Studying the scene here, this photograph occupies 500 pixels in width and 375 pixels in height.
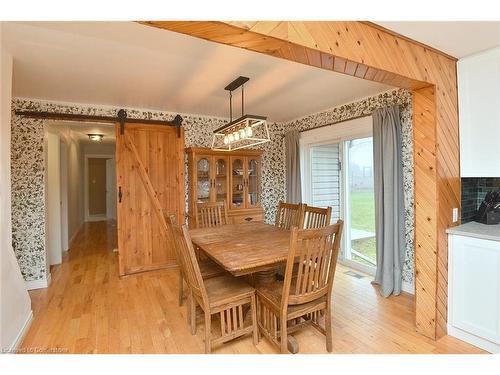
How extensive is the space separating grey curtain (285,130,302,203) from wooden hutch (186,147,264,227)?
→ 53 centimetres

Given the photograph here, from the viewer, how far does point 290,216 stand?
10.3 feet

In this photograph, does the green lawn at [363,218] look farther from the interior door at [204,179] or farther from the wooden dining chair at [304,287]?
the interior door at [204,179]

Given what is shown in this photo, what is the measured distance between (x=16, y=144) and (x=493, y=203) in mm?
5033

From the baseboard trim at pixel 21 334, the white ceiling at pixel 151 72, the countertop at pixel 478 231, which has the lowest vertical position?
the baseboard trim at pixel 21 334

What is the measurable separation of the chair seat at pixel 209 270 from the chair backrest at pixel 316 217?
41.5 inches

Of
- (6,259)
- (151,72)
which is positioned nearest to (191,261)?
(6,259)

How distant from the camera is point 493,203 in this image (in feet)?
7.30

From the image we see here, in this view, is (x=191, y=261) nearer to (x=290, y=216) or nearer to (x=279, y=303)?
(x=279, y=303)

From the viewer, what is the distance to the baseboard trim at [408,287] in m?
2.86

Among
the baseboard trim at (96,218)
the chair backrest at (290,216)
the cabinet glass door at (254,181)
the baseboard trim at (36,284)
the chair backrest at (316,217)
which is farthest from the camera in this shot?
the baseboard trim at (96,218)

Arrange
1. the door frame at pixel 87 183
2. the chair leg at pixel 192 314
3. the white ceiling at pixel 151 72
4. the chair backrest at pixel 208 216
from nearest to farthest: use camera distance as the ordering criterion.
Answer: the white ceiling at pixel 151 72, the chair leg at pixel 192 314, the chair backrest at pixel 208 216, the door frame at pixel 87 183

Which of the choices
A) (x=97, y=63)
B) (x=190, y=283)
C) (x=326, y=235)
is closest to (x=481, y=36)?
(x=326, y=235)

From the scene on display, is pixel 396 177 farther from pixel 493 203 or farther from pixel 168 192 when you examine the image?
pixel 168 192

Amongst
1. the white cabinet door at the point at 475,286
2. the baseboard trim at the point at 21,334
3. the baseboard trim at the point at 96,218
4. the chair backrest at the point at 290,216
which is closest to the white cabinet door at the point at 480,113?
the white cabinet door at the point at 475,286
